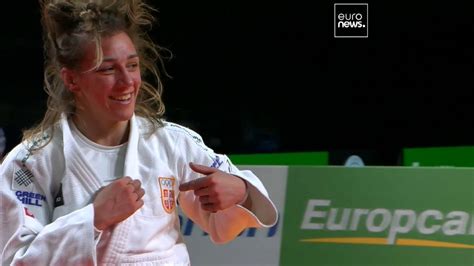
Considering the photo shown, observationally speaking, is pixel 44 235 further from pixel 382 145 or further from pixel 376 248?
pixel 382 145

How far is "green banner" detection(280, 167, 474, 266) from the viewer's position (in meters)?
4.27

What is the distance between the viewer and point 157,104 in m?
2.22

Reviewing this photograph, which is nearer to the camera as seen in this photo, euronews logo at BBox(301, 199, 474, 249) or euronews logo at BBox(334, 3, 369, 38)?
euronews logo at BBox(301, 199, 474, 249)

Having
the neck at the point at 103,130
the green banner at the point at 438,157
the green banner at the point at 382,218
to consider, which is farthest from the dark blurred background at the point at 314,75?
the neck at the point at 103,130

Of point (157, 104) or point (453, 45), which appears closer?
point (157, 104)

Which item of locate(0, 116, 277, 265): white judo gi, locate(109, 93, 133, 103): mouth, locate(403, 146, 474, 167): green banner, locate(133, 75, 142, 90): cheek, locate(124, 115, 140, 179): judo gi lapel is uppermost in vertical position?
locate(133, 75, 142, 90): cheek

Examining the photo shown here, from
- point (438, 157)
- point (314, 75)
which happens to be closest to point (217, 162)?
point (438, 157)

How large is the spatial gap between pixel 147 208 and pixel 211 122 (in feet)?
17.5

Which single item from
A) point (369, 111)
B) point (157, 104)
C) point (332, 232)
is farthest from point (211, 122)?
point (157, 104)

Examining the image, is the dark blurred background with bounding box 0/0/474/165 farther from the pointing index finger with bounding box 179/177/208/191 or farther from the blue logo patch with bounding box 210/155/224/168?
the pointing index finger with bounding box 179/177/208/191

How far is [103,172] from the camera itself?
199 cm

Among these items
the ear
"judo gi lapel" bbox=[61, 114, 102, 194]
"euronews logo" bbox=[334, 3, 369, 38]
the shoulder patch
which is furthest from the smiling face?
"euronews logo" bbox=[334, 3, 369, 38]

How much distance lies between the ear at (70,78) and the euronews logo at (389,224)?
2.57 m

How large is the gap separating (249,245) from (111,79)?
2609 millimetres
